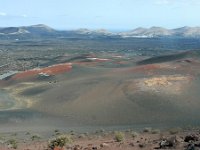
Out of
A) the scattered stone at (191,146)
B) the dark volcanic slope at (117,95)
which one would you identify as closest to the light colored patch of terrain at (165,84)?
the dark volcanic slope at (117,95)

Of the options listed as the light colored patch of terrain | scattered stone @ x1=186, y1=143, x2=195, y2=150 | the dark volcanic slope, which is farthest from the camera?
the light colored patch of terrain

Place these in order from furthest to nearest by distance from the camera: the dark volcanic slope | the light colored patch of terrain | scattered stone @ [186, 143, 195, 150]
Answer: the light colored patch of terrain < the dark volcanic slope < scattered stone @ [186, 143, 195, 150]

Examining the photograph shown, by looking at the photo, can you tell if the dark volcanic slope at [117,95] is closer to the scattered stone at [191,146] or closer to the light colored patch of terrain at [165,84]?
the light colored patch of terrain at [165,84]

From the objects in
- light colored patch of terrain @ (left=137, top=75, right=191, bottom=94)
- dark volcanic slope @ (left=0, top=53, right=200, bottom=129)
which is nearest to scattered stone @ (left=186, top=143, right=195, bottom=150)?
dark volcanic slope @ (left=0, top=53, right=200, bottom=129)

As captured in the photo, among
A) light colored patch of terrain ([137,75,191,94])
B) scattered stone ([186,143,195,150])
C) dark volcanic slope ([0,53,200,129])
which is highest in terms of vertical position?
scattered stone ([186,143,195,150])

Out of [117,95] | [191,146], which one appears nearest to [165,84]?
[117,95]

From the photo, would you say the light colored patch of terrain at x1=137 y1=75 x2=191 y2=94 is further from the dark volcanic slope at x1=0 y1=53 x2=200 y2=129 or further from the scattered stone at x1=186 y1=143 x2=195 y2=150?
the scattered stone at x1=186 y1=143 x2=195 y2=150

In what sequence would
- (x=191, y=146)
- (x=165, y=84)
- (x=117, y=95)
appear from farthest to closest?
1. (x=165, y=84)
2. (x=117, y=95)
3. (x=191, y=146)

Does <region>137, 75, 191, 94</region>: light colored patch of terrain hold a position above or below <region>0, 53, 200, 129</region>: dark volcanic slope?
above

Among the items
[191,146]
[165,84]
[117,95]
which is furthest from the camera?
[165,84]

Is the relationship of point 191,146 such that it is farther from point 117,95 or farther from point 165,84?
point 165,84

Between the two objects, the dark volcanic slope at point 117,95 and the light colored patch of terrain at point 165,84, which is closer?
the dark volcanic slope at point 117,95

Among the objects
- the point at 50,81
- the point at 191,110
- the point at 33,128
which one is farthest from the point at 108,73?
the point at 33,128
